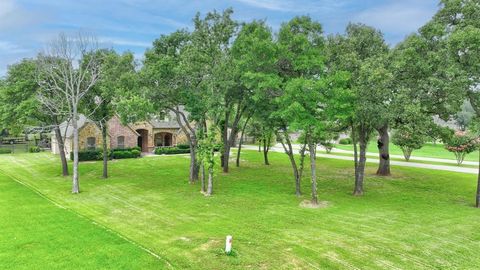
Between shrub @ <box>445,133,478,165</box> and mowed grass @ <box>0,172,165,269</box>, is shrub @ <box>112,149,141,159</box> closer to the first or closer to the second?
mowed grass @ <box>0,172,165,269</box>

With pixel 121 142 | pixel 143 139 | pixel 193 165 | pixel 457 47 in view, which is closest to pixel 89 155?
pixel 121 142

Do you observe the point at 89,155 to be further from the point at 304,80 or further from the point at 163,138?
the point at 304,80

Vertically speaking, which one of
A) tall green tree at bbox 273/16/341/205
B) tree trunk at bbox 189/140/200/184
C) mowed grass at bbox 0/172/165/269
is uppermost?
tall green tree at bbox 273/16/341/205

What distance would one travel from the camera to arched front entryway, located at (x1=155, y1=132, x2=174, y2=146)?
177 ft

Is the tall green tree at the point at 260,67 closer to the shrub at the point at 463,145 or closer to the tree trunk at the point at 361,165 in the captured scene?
the tree trunk at the point at 361,165

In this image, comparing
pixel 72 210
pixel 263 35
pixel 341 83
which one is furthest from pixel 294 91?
pixel 72 210

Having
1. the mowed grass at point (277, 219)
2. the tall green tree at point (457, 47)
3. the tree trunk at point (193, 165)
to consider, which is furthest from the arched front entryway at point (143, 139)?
the tall green tree at point (457, 47)

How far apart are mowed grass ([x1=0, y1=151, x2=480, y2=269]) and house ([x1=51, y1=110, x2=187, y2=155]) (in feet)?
37.5

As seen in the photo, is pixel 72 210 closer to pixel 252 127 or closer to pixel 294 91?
pixel 294 91

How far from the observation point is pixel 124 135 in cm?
4719

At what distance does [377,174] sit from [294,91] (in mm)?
17263

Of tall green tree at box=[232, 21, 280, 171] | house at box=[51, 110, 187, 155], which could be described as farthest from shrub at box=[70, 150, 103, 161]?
tall green tree at box=[232, 21, 280, 171]

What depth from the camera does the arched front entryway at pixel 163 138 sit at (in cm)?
5388

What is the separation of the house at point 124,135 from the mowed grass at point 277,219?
11424 mm
